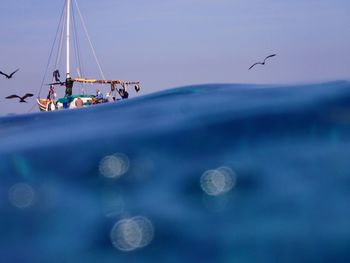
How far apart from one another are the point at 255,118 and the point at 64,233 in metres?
1.91

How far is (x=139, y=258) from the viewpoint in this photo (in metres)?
2.84

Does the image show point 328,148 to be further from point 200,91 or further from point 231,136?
point 200,91

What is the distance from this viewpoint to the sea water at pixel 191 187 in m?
2.94

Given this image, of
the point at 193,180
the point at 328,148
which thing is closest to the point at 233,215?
the point at 193,180

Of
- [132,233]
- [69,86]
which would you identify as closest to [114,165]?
[132,233]

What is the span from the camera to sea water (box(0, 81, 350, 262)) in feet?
9.64

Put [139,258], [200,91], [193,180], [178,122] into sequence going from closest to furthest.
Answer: [139,258] < [193,180] < [178,122] < [200,91]

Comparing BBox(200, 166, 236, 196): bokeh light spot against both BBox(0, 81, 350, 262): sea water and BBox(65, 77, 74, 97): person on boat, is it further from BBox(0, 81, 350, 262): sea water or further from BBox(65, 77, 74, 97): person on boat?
BBox(65, 77, 74, 97): person on boat

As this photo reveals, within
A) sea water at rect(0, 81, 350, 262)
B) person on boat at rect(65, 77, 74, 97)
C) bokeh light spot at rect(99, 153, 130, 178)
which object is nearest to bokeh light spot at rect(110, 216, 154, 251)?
sea water at rect(0, 81, 350, 262)

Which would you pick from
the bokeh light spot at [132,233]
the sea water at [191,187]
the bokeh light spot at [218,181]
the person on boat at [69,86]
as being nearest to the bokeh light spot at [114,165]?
the sea water at [191,187]

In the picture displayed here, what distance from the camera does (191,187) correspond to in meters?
3.40

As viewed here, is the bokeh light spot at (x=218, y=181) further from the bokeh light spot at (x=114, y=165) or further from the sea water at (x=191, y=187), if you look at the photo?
the bokeh light spot at (x=114, y=165)

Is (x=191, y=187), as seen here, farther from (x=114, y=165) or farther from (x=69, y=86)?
(x=69, y=86)

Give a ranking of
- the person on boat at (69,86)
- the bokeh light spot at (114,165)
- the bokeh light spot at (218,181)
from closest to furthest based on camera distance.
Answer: the bokeh light spot at (218,181)
the bokeh light spot at (114,165)
the person on boat at (69,86)
